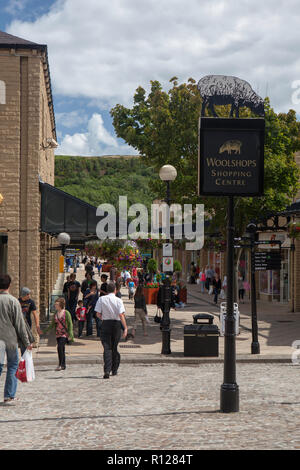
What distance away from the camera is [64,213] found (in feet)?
59.1

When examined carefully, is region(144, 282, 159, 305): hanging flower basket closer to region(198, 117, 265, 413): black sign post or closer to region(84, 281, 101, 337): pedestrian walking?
region(84, 281, 101, 337): pedestrian walking

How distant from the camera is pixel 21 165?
1750 cm

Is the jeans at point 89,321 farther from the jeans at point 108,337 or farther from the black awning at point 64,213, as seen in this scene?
the jeans at point 108,337

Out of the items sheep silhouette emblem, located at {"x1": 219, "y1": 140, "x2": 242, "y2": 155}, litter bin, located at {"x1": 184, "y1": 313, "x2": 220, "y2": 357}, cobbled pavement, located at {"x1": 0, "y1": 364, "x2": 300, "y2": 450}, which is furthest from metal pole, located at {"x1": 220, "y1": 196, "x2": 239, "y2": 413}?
litter bin, located at {"x1": 184, "y1": 313, "x2": 220, "y2": 357}

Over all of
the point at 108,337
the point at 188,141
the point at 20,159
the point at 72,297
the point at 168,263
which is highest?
the point at 188,141

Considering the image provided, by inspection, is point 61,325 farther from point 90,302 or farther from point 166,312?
point 90,302

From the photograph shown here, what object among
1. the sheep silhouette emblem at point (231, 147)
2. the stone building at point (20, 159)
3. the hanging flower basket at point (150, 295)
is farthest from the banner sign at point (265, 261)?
the hanging flower basket at point (150, 295)

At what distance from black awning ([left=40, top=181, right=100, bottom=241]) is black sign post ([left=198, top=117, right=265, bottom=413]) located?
8.66 meters

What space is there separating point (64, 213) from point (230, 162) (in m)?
9.21

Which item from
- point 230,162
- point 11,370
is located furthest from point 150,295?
point 230,162

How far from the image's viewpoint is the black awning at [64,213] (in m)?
17.8

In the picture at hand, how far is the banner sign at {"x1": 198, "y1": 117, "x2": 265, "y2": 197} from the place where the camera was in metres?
9.59
